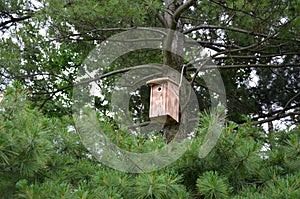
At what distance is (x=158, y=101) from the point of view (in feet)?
11.5

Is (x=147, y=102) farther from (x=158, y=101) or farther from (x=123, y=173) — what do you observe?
(x=123, y=173)

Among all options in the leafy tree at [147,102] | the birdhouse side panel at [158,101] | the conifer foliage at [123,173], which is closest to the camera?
the conifer foliage at [123,173]

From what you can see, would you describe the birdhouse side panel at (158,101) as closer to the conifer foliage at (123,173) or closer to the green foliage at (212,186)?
the conifer foliage at (123,173)

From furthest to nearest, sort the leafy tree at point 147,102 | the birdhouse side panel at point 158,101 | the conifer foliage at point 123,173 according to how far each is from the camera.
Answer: the birdhouse side panel at point 158,101
the leafy tree at point 147,102
the conifer foliage at point 123,173

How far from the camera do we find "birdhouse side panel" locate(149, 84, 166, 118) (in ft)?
11.3

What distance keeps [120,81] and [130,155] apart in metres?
3.05

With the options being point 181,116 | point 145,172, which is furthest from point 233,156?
point 181,116

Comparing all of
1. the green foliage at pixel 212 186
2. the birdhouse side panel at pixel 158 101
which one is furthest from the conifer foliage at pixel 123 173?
the birdhouse side panel at pixel 158 101

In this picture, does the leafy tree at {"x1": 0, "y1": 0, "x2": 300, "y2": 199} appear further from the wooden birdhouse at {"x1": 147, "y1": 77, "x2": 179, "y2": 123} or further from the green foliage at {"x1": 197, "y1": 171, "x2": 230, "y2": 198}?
the wooden birdhouse at {"x1": 147, "y1": 77, "x2": 179, "y2": 123}

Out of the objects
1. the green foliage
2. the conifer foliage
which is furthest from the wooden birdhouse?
the green foliage

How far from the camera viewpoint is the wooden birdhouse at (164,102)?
3453 mm

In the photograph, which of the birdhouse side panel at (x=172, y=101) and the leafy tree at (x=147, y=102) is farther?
the birdhouse side panel at (x=172, y=101)

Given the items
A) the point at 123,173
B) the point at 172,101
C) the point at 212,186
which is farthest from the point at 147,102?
the point at 212,186

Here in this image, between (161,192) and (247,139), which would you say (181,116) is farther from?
(161,192)
